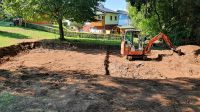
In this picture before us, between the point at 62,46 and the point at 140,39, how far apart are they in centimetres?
943

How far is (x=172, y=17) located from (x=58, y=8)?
1552cm

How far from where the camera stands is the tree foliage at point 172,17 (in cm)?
4056

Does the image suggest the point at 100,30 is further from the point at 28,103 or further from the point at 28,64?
the point at 28,103

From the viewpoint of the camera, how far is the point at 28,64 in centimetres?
2484

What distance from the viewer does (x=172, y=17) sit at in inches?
1804

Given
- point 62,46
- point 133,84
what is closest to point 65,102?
point 133,84

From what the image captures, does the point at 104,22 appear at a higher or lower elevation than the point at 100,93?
higher

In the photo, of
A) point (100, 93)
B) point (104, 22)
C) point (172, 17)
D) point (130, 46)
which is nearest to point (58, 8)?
point (130, 46)

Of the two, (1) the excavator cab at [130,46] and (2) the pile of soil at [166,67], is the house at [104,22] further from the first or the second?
(2) the pile of soil at [166,67]

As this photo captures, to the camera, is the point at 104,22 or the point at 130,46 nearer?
the point at 130,46

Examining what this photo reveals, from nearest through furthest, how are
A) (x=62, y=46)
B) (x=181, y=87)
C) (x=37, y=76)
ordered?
(x=181, y=87) → (x=37, y=76) → (x=62, y=46)

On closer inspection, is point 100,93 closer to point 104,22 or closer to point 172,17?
point 172,17

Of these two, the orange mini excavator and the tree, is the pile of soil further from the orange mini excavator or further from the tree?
the tree

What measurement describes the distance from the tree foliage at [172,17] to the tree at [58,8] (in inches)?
210
